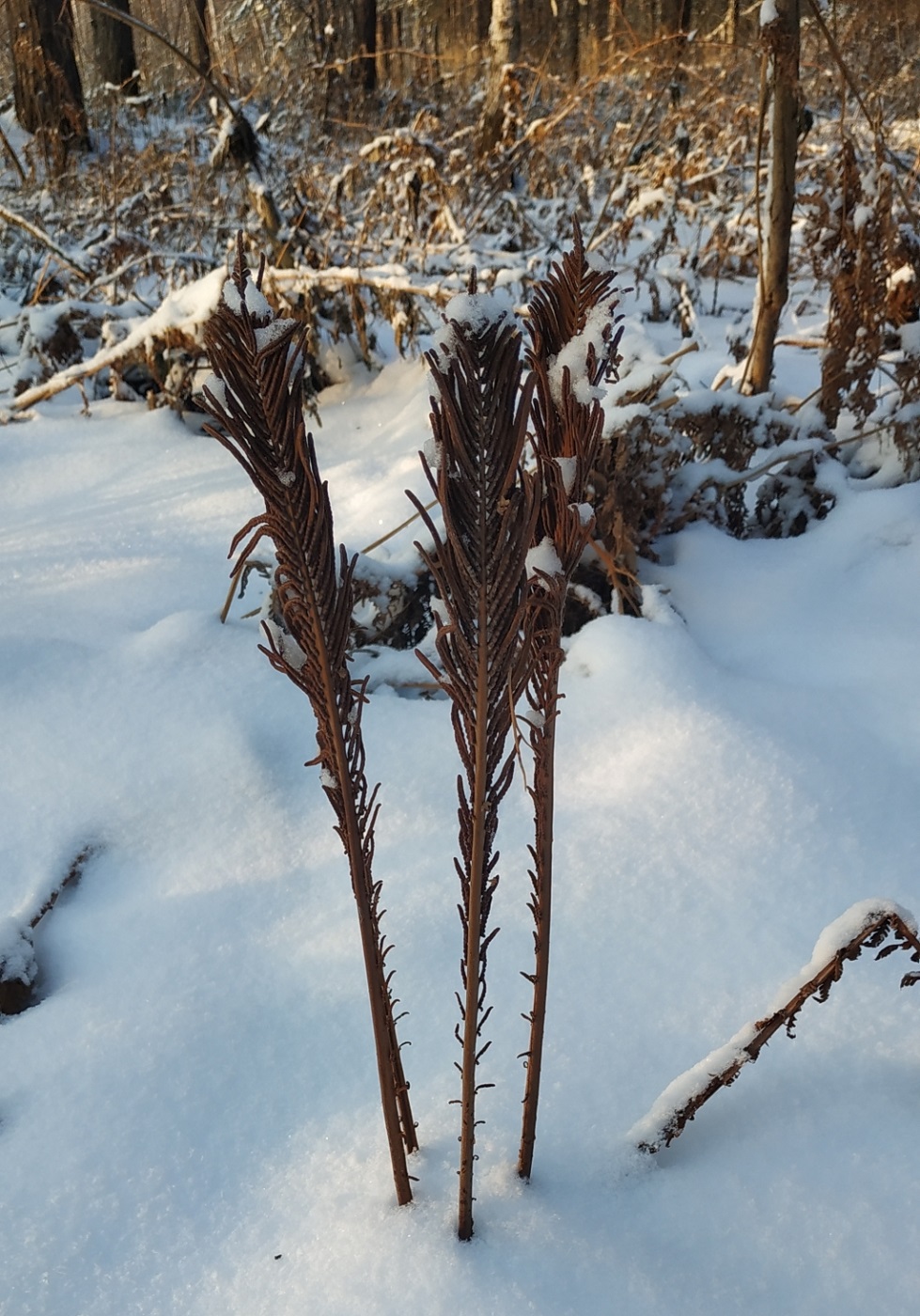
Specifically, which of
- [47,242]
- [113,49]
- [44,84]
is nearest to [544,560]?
[47,242]

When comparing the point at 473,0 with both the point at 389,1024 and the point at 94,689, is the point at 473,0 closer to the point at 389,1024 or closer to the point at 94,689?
the point at 94,689

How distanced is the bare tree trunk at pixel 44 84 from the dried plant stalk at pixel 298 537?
22.1 feet

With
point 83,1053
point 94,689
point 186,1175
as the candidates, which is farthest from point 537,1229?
point 94,689

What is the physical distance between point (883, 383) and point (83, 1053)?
3.03 meters

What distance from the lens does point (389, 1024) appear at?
33.8 inches

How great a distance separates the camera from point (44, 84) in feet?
21.2

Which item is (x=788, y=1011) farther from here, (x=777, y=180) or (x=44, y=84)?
(x=44, y=84)

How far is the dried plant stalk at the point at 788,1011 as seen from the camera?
2.74 feet

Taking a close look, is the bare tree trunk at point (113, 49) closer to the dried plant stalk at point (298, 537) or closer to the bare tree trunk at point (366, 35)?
the bare tree trunk at point (366, 35)

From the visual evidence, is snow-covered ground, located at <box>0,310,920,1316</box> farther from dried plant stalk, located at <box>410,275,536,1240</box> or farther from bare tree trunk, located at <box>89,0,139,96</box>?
bare tree trunk, located at <box>89,0,139,96</box>

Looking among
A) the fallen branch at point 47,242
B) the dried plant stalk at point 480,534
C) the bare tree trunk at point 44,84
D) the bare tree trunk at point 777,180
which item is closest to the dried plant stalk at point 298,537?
the dried plant stalk at point 480,534

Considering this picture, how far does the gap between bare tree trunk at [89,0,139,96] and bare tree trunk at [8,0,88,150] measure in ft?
4.22

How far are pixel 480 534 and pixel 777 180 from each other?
92.6 inches

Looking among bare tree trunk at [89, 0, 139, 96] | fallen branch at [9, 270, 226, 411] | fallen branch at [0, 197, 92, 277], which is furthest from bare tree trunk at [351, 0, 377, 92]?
fallen branch at [9, 270, 226, 411]
